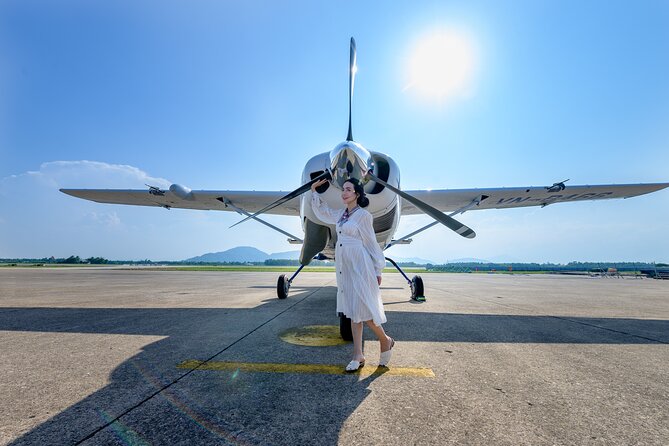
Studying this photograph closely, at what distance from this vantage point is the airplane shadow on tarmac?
1.79 m

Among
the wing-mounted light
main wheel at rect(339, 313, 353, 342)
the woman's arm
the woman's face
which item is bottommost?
main wheel at rect(339, 313, 353, 342)

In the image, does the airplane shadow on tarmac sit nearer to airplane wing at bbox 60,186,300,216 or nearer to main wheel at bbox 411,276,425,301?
main wheel at bbox 411,276,425,301

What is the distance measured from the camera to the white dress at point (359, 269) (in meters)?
3.05

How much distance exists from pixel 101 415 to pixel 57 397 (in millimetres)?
596

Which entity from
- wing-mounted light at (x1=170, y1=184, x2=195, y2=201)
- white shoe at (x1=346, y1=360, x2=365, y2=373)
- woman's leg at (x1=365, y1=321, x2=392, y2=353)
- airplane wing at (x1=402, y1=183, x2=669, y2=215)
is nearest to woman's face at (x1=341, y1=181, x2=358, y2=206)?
woman's leg at (x1=365, y1=321, x2=392, y2=353)

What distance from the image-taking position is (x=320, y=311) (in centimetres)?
661

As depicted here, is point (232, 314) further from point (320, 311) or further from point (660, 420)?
point (660, 420)

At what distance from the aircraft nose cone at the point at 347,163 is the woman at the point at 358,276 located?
1.04m

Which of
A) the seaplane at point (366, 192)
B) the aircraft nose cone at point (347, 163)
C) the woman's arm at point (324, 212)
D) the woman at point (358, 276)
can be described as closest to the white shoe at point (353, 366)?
the woman at point (358, 276)

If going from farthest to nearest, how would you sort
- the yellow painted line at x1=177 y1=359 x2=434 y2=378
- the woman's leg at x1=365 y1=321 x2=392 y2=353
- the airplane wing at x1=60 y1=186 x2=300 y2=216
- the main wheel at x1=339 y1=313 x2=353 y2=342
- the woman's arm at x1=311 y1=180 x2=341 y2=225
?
the airplane wing at x1=60 y1=186 x2=300 y2=216
the main wheel at x1=339 y1=313 x2=353 y2=342
the woman's arm at x1=311 y1=180 x2=341 y2=225
the woman's leg at x1=365 y1=321 x2=392 y2=353
the yellow painted line at x1=177 y1=359 x2=434 y2=378

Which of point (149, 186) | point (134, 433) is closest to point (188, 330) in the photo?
point (134, 433)

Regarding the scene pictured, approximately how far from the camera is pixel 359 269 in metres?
3.10

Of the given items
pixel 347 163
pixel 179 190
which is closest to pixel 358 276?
pixel 347 163

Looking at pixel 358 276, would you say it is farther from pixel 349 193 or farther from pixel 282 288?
pixel 282 288
